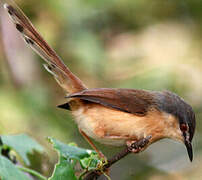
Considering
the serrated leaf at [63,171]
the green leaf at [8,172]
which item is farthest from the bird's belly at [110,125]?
the green leaf at [8,172]

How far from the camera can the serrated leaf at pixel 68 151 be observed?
3.54m

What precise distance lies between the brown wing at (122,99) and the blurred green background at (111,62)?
5.03 feet

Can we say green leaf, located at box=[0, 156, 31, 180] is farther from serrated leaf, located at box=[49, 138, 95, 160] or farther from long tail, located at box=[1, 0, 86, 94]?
long tail, located at box=[1, 0, 86, 94]

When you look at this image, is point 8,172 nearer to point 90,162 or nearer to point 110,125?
point 90,162

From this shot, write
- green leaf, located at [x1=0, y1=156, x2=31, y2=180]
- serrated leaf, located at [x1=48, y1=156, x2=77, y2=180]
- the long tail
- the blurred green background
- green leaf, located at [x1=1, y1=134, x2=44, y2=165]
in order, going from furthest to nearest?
the blurred green background, the long tail, green leaf, located at [x1=1, y1=134, x2=44, y2=165], serrated leaf, located at [x1=48, y1=156, x2=77, y2=180], green leaf, located at [x1=0, y1=156, x2=31, y2=180]

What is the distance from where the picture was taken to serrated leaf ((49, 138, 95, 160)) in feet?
11.6

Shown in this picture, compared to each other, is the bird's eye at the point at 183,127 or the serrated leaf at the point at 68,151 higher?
the serrated leaf at the point at 68,151

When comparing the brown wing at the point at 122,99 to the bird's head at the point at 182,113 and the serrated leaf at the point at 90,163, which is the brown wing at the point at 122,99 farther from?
the serrated leaf at the point at 90,163

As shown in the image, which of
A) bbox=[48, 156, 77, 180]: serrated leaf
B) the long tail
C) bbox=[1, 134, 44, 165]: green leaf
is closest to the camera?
bbox=[48, 156, 77, 180]: serrated leaf

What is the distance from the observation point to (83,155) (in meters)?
3.75

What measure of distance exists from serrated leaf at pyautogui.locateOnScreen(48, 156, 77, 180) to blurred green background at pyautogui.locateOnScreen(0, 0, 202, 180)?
9.30 feet

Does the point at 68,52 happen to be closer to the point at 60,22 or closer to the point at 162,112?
the point at 60,22

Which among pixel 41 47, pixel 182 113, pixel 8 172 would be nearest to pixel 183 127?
pixel 182 113

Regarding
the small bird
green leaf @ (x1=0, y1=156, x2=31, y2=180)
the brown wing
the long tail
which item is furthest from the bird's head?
green leaf @ (x1=0, y1=156, x2=31, y2=180)
